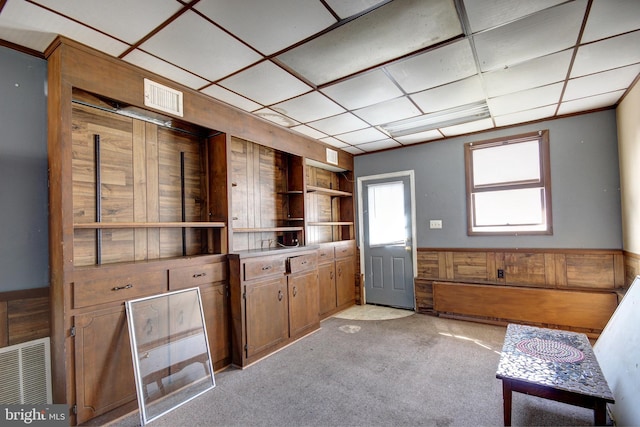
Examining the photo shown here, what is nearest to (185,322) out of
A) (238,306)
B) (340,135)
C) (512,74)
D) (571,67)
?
(238,306)

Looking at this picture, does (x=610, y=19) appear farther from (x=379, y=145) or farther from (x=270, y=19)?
(x=379, y=145)

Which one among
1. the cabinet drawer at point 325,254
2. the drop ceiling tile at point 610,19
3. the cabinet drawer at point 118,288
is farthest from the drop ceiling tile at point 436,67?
the cabinet drawer at point 118,288

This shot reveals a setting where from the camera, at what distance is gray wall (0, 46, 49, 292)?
2.04m

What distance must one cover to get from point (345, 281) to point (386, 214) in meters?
1.32

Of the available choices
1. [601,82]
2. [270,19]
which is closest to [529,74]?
[601,82]

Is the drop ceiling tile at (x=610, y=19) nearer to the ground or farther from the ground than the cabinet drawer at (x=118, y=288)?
farther from the ground

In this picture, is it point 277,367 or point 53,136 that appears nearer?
point 53,136

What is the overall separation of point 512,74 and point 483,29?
901 millimetres

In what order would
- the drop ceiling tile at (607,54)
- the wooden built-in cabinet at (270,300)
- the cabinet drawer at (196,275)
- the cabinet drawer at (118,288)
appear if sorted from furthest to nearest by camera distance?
the wooden built-in cabinet at (270,300)
the cabinet drawer at (196,275)
the drop ceiling tile at (607,54)
the cabinet drawer at (118,288)

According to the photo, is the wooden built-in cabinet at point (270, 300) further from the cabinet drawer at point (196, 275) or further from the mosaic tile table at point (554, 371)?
the mosaic tile table at point (554, 371)

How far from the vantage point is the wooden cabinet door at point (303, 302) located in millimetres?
3529

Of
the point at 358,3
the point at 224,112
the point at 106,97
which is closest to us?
the point at 358,3

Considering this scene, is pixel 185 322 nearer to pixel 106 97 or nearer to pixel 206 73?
pixel 106 97

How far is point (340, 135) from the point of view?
4297 millimetres
